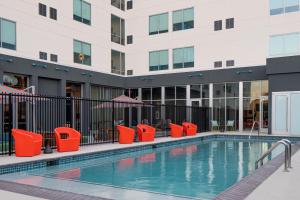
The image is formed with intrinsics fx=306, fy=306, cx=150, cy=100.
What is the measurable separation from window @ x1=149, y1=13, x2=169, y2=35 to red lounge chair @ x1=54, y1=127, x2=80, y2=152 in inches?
630

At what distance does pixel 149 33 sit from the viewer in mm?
25547

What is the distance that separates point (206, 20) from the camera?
2316cm

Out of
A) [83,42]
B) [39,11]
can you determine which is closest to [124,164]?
[39,11]

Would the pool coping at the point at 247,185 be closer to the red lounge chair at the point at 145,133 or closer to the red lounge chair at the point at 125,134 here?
the red lounge chair at the point at 125,134

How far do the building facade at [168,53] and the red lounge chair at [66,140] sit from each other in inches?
263

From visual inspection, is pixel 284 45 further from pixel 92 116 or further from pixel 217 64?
pixel 92 116

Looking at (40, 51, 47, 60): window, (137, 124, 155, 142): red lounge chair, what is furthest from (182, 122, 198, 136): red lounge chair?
(40, 51, 47, 60): window

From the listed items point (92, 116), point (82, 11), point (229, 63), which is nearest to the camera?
point (82, 11)

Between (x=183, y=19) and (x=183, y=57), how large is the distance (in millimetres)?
3016

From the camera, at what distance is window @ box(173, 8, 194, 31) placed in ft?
78.2

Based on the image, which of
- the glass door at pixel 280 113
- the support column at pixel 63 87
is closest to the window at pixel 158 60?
the support column at pixel 63 87

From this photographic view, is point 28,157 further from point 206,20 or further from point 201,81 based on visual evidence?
point 206,20

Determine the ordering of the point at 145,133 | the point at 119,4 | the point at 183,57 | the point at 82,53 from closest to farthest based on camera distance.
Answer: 1. the point at 145,133
2. the point at 82,53
3. the point at 183,57
4. the point at 119,4

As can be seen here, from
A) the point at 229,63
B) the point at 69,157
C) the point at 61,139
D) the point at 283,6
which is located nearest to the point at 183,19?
the point at 229,63
